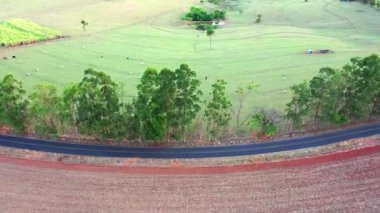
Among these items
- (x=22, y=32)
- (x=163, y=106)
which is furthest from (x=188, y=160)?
(x=22, y=32)

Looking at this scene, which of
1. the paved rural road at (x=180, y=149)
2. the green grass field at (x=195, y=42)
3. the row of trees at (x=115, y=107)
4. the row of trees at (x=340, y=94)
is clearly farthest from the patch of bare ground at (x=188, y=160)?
the green grass field at (x=195, y=42)

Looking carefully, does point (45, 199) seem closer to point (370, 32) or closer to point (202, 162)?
point (202, 162)

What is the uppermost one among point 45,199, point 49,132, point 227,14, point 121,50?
point 227,14

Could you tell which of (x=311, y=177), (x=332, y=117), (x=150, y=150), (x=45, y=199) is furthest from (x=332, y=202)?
(x=45, y=199)

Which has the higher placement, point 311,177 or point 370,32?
point 370,32

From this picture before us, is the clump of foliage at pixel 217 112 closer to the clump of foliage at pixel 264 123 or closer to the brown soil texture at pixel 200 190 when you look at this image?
the clump of foliage at pixel 264 123

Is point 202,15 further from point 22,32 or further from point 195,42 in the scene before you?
point 22,32
